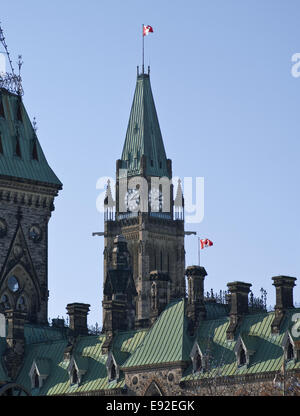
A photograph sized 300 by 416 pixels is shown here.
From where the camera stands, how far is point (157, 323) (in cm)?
9050

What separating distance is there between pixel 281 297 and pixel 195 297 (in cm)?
828

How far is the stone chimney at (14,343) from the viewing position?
9988 centimetres

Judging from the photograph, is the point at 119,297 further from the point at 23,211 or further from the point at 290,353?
the point at 290,353

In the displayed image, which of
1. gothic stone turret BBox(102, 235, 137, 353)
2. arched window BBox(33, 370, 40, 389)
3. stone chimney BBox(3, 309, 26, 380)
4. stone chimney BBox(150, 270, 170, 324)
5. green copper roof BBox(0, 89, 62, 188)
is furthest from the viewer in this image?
green copper roof BBox(0, 89, 62, 188)

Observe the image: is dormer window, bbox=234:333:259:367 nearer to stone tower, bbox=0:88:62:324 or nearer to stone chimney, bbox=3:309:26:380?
stone chimney, bbox=3:309:26:380

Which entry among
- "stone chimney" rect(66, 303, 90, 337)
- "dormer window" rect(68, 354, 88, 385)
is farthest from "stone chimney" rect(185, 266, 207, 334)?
"stone chimney" rect(66, 303, 90, 337)

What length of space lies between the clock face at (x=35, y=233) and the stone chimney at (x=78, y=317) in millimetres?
21138

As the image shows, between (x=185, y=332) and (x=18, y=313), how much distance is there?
18.7 meters

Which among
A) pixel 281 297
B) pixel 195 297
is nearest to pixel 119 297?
pixel 195 297

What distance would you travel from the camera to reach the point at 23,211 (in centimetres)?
12050

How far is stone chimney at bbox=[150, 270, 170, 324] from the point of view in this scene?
92.8 meters

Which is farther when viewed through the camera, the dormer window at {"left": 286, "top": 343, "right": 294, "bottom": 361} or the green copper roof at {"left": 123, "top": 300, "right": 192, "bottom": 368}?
the green copper roof at {"left": 123, "top": 300, "right": 192, "bottom": 368}

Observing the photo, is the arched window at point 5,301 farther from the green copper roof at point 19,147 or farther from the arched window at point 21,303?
the green copper roof at point 19,147

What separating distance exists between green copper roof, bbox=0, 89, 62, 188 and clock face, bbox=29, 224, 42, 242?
14.2 ft
